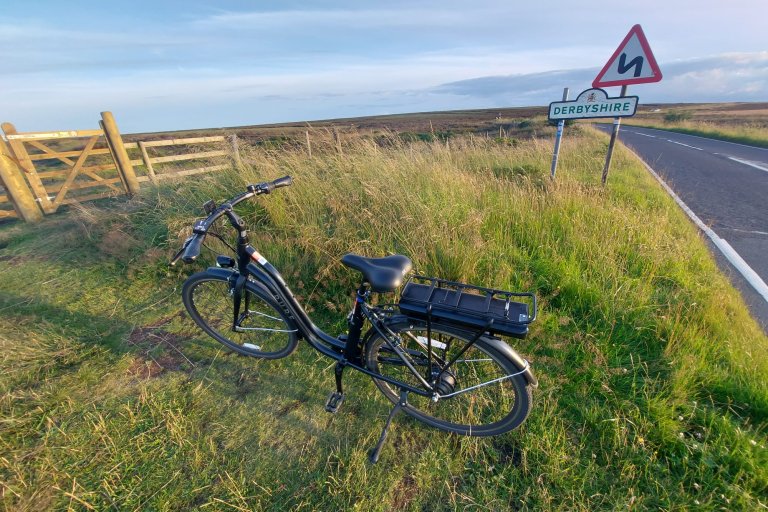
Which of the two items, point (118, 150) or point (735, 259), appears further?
point (118, 150)

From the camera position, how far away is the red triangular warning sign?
430 centimetres

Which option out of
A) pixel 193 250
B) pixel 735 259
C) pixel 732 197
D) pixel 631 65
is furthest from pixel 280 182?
pixel 732 197

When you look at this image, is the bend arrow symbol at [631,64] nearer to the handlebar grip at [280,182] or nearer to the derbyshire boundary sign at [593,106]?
the derbyshire boundary sign at [593,106]

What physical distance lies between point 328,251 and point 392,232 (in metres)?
0.75

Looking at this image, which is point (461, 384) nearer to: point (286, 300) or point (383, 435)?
point (383, 435)

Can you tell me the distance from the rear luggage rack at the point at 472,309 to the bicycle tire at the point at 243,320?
118cm

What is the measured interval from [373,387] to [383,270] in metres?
1.11

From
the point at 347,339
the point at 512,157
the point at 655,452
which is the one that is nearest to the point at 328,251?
the point at 347,339

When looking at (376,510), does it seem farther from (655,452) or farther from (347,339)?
(655,452)

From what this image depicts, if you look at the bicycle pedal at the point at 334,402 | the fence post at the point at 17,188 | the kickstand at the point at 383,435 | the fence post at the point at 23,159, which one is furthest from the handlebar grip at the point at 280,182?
the fence post at the point at 23,159

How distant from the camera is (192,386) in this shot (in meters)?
2.40

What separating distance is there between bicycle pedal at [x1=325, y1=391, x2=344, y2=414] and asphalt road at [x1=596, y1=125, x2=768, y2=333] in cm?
376

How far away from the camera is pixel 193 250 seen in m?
1.88

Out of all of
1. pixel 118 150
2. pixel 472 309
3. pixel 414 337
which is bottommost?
pixel 414 337
